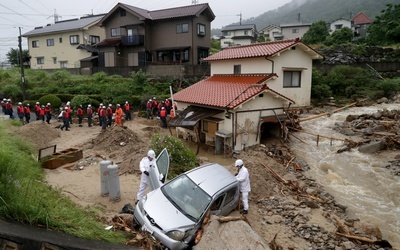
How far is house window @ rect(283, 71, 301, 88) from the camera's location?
20.3 m

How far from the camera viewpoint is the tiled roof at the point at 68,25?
132 feet

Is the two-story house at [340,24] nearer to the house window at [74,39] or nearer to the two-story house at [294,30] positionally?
the two-story house at [294,30]

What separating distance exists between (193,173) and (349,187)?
7698 mm

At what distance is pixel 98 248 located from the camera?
4.79 metres

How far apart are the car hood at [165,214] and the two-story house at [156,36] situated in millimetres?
26354

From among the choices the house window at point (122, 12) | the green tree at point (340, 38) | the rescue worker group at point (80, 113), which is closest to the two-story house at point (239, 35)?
the green tree at point (340, 38)

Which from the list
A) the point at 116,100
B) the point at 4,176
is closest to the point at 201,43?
the point at 116,100

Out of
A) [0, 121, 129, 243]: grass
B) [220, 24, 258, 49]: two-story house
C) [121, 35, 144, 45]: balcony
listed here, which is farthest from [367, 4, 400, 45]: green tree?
[0, 121, 129, 243]: grass

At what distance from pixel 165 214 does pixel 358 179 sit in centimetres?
1012

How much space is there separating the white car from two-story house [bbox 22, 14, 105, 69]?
3576 cm

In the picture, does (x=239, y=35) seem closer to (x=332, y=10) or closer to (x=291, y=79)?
(x=291, y=79)

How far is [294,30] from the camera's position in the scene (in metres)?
59.5

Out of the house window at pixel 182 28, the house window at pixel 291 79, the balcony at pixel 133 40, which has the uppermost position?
the house window at pixel 182 28

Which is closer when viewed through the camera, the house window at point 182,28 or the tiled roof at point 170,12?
the tiled roof at point 170,12
